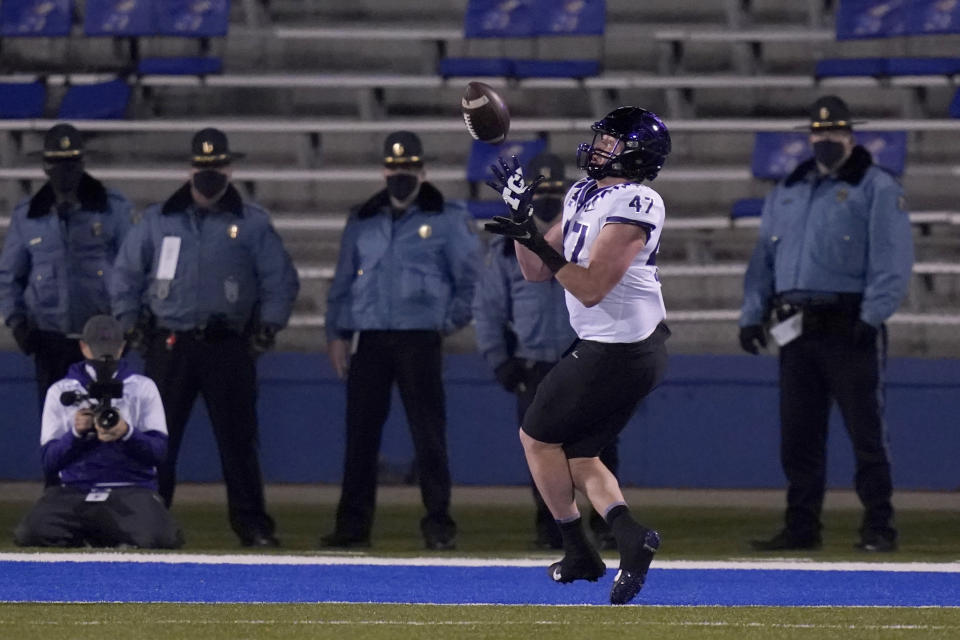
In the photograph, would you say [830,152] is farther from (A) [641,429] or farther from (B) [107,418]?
(B) [107,418]

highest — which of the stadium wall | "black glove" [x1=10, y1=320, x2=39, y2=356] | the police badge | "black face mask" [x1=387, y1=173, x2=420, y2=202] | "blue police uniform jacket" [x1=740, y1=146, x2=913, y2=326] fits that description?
"black face mask" [x1=387, y1=173, x2=420, y2=202]

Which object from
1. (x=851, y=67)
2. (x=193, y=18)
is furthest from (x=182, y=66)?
(x=851, y=67)

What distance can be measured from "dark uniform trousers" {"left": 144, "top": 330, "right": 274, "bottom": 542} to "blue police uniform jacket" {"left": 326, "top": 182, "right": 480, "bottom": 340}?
1.89 ft

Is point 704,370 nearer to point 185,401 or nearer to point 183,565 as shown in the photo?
point 185,401

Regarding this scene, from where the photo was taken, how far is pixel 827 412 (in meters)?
8.43

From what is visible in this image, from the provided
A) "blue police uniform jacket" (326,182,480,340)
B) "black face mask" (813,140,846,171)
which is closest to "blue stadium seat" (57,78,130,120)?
"blue police uniform jacket" (326,182,480,340)

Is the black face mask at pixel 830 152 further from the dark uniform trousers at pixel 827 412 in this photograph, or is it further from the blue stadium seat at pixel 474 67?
the blue stadium seat at pixel 474 67

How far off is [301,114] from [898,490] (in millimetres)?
5358

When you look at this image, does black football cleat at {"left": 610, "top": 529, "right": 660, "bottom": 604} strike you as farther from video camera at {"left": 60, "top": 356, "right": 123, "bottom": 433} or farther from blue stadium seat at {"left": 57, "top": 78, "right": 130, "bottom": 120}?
blue stadium seat at {"left": 57, "top": 78, "right": 130, "bottom": 120}

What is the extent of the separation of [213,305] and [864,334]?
9.78 ft

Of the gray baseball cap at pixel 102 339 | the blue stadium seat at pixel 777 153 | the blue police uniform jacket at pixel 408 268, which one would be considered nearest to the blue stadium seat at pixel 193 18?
the blue stadium seat at pixel 777 153

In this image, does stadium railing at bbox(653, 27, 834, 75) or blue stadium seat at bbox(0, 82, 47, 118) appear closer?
stadium railing at bbox(653, 27, 834, 75)

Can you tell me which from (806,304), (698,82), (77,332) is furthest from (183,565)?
(698,82)

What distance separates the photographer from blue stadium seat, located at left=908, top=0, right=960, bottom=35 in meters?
12.6
